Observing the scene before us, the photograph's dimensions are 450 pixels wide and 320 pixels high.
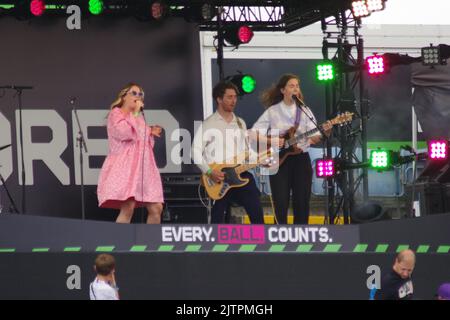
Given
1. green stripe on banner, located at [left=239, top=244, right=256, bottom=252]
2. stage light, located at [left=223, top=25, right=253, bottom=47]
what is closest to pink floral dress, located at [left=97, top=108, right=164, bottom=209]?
green stripe on banner, located at [left=239, top=244, right=256, bottom=252]

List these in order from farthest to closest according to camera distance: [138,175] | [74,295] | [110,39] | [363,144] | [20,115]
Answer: [363,144] < [110,39] < [20,115] < [138,175] < [74,295]

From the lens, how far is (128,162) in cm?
1361

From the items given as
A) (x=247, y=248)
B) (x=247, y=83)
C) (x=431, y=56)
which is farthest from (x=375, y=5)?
(x=247, y=248)

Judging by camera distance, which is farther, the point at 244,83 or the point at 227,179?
the point at 244,83

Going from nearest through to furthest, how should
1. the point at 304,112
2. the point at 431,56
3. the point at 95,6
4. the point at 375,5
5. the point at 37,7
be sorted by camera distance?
1. the point at 304,112
2. the point at 37,7
3. the point at 95,6
4. the point at 375,5
5. the point at 431,56

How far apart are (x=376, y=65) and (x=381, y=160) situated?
1240 millimetres

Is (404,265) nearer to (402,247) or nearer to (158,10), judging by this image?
(402,247)

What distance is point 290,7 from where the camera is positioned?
1841 cm

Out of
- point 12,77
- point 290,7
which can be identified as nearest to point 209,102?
point 290,7

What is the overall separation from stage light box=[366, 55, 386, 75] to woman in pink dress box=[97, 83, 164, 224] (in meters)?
4.59

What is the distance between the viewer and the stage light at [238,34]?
17.8m

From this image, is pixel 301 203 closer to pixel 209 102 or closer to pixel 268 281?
pixel 268 281

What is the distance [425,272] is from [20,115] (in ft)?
18.8

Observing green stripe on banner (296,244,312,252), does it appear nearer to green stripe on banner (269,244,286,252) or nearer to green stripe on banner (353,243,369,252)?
green stripe on banner (269,244,286,252)
